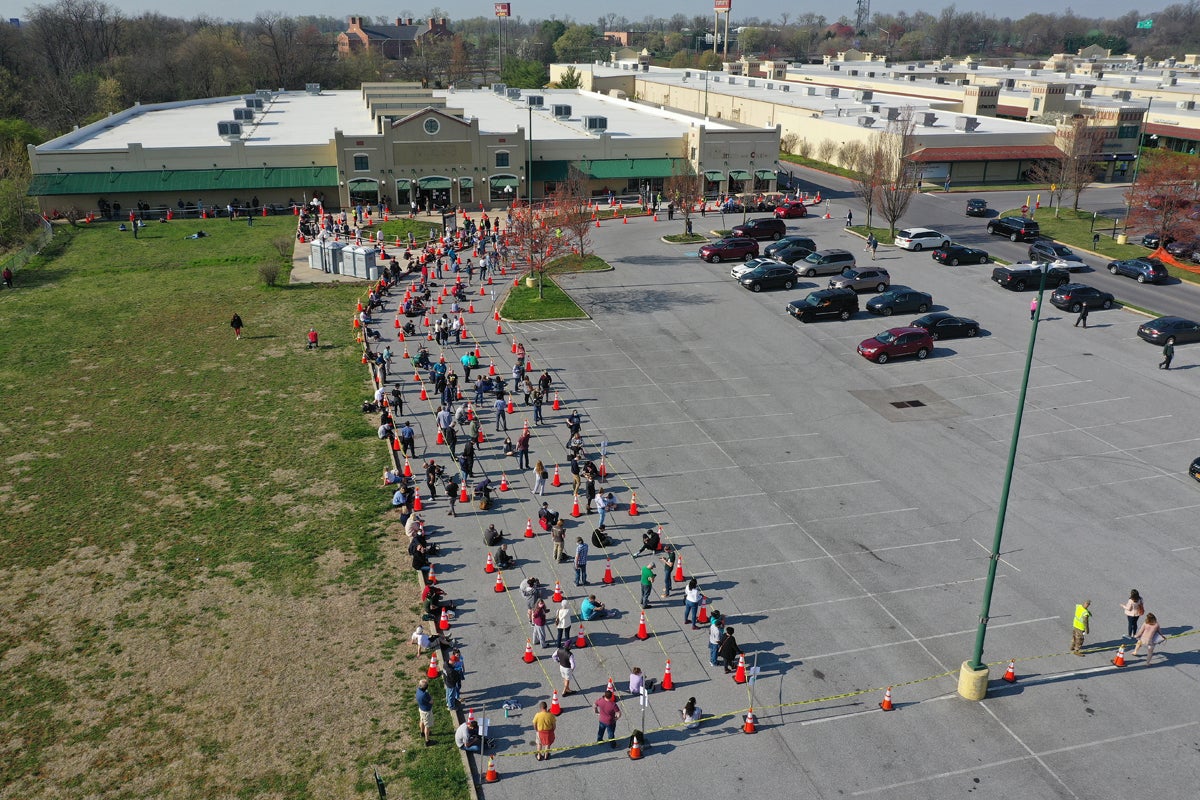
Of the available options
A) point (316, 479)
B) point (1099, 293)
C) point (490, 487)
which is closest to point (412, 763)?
point (490, 487)

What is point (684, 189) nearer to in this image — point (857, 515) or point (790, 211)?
point (790, 211)

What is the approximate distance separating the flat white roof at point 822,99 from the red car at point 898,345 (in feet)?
151

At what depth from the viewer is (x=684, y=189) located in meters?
61.7

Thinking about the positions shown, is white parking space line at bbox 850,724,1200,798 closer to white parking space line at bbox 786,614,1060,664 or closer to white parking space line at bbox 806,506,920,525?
white parking space line at bbox 786,614,1060,664

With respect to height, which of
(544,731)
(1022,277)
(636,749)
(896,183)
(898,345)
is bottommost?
(636,749)

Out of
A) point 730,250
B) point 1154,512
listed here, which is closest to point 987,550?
point 1154,512

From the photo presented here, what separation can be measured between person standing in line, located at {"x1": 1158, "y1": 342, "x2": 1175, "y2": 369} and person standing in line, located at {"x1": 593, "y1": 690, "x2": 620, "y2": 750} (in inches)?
1197

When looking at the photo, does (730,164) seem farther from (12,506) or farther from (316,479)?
(12,506)

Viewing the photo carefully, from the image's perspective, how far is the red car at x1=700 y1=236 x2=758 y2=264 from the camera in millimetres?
54062

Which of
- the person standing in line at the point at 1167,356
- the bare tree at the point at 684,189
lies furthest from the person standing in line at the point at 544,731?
the bare tree at the point at 684,189

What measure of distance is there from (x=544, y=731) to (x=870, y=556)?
35.8ft

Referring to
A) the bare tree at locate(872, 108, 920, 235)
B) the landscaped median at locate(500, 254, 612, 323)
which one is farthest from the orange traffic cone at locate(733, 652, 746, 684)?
the bare tree at locate(872, 108, 920, 235)

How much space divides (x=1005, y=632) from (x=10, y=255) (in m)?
57.8

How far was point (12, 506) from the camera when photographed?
1042 inches
